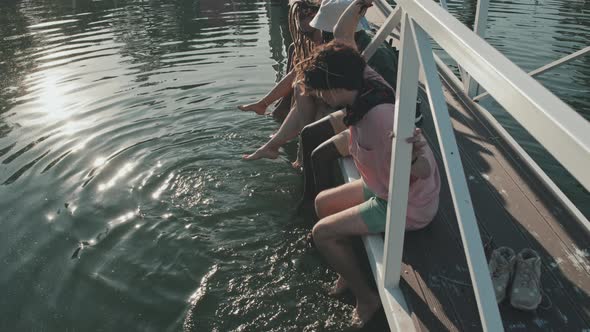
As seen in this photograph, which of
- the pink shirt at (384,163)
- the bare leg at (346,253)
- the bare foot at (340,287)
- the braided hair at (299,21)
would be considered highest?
the braided hair at (299,21)

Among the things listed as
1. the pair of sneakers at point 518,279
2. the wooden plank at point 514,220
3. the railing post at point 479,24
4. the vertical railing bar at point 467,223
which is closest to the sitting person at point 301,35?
the railing post at point 479,24

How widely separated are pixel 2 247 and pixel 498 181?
12.8 ft

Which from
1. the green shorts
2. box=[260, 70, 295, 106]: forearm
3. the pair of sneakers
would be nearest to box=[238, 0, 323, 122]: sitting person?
box=[260, 70, 295, 106]: forearm

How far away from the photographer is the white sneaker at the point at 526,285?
2.26 m

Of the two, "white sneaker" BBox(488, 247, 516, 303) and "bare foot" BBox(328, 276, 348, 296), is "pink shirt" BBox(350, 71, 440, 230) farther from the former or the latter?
"bare foot" BBox(328, 276, 348, 296)

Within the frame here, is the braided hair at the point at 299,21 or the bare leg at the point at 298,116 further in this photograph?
the braided hair at the point at 299,21

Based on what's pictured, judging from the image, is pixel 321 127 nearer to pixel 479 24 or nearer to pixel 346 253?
pixel 346 253

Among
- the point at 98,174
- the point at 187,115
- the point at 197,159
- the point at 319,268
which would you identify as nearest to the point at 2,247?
the point at 98,174

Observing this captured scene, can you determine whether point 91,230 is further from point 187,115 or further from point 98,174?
point 187,115

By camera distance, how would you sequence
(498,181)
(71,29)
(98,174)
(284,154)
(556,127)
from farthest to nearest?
(71,29)
(284,154)
(98,174)
(498,181)
(556,127)

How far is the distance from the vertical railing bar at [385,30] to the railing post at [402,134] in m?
1.11

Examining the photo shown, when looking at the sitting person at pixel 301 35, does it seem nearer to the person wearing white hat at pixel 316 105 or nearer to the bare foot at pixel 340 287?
the person wearing white hat at pixel 316 105

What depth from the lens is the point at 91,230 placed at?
14.3 ft

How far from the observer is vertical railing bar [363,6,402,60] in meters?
3.02
